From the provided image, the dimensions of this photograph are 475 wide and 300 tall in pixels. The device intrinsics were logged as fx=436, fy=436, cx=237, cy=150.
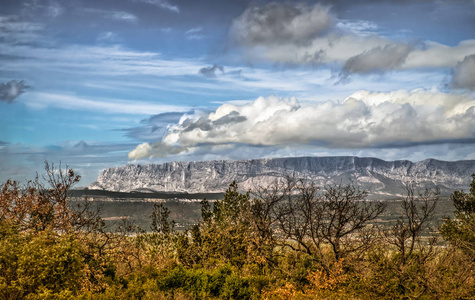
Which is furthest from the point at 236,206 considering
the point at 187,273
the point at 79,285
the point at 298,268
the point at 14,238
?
the point at 14,238

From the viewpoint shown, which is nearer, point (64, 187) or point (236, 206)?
point (64, 187)

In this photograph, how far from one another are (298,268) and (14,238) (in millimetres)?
19591

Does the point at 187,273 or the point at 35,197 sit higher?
the point at 35,197

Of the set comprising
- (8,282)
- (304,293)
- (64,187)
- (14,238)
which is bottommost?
(304,293)

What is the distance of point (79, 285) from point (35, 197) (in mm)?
13347

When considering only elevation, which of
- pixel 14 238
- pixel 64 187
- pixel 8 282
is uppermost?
pixel 64 187

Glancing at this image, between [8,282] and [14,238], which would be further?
[14,238]

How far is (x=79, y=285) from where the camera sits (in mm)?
27703

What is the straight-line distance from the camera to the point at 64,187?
32.5 metres

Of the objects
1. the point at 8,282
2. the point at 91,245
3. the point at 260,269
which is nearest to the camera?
the point at 8,282

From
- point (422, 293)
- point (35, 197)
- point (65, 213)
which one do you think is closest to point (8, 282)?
point (65, 213)

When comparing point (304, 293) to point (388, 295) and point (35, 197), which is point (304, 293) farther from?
point (35, 197)

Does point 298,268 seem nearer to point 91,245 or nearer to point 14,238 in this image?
point 91,245

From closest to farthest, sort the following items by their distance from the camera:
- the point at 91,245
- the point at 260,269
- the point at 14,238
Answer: the point at 14,238, the point at 91,245, the point at 260,269
